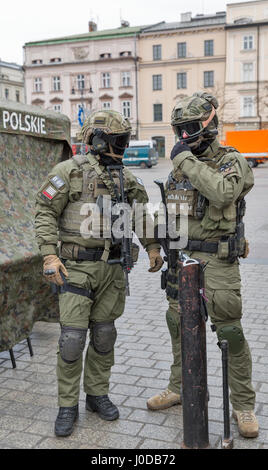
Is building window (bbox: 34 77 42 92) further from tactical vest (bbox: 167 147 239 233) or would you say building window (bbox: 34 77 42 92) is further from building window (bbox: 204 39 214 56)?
tactical vest (bbox: 167 147 239 233)

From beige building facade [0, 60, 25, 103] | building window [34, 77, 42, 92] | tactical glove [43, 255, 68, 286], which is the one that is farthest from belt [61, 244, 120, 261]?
beige building facade [0, 60, 25, 103]

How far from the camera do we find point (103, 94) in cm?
5672

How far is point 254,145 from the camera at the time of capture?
117 ft

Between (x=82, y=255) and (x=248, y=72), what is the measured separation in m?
51.7

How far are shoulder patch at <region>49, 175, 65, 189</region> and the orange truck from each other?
→ 3281 centimetres

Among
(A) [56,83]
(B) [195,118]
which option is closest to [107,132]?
(B) [195,118]

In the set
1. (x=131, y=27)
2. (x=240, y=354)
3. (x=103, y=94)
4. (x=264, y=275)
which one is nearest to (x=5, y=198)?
(x=240, y=354)

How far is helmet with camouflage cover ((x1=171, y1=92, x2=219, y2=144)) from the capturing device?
3.43 m

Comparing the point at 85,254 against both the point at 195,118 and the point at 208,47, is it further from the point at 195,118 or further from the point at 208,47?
the point at 208,47

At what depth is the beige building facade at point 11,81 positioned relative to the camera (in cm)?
7344

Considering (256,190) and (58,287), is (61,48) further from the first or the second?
(58,287)

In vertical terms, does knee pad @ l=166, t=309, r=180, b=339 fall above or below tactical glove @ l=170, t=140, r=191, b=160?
below

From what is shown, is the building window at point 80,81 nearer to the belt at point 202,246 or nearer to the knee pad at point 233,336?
the belt at point 202,246

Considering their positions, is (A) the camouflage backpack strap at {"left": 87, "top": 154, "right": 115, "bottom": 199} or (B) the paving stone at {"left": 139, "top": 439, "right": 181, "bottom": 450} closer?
(B) the paving stone at {"left": 139, "top": 439, "right": 181, "bottom": 450}
